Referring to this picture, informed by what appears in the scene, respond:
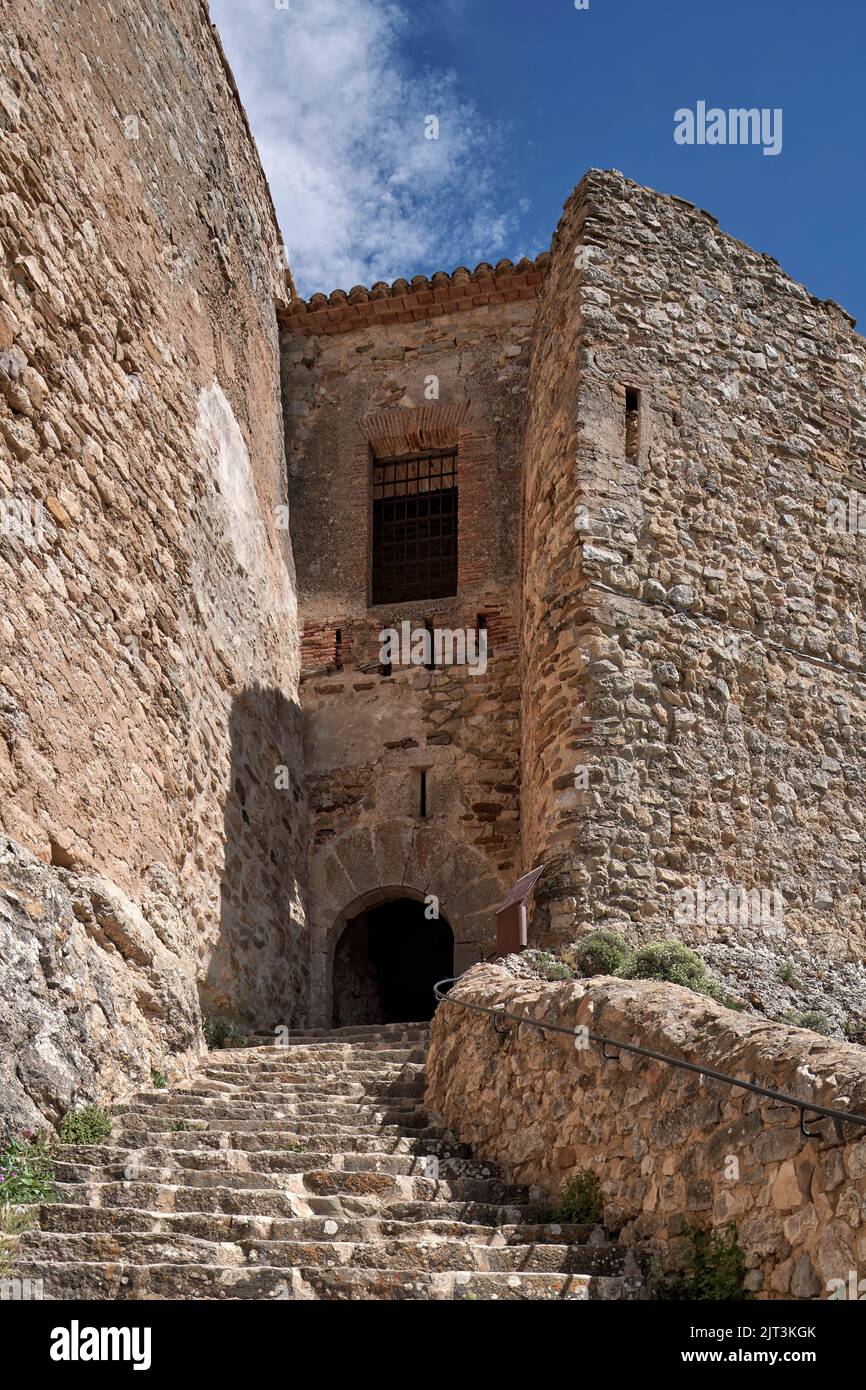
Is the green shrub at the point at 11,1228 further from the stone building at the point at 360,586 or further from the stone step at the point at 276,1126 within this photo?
the stone step at the point at 276,1126

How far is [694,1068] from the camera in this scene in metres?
4.59

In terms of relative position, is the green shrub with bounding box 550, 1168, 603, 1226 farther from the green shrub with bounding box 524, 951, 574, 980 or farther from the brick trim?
the brick trim

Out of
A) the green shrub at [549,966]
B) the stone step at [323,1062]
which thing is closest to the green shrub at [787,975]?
the green shrub at [549,966]

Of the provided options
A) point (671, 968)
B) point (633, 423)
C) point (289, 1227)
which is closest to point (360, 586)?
point (633, 423)

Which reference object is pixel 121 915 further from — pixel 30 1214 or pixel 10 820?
pixel 30 1214

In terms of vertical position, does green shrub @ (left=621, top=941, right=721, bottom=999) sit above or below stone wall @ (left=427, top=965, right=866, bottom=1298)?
above

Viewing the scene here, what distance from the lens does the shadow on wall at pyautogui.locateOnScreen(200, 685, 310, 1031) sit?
9.89m

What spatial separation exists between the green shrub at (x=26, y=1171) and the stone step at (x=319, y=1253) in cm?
54

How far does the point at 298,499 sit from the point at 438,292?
2.56 m

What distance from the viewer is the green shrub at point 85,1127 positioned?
6.21 metres

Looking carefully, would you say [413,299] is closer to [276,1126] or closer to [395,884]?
[395,884]

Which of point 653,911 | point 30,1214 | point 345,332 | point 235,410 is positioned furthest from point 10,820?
point 345,332

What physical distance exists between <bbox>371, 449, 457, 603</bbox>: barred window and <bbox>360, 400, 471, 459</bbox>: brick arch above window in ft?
0.43

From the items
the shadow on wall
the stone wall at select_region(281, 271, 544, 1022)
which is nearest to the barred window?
the stone wall at select_region(281, 271, 544, 1022)
